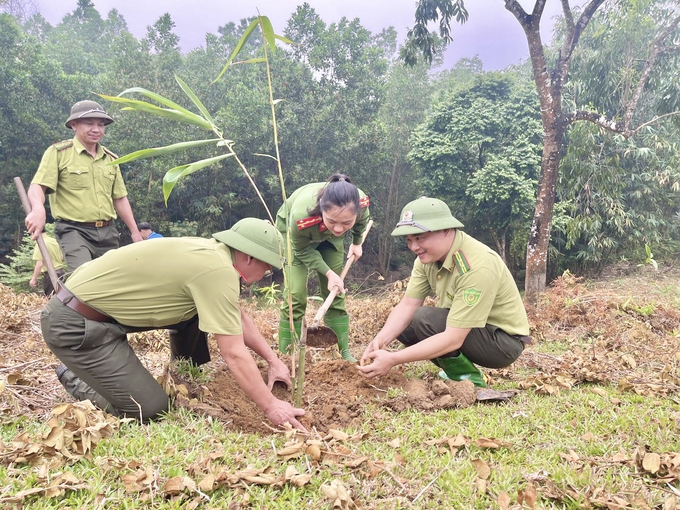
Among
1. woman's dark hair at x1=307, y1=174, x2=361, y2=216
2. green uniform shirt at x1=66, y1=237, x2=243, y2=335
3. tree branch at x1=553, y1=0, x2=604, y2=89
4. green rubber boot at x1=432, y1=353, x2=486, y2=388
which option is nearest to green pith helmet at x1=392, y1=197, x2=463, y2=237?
woman's dark hair at x1=307, y1=174, x2=361, y2=216

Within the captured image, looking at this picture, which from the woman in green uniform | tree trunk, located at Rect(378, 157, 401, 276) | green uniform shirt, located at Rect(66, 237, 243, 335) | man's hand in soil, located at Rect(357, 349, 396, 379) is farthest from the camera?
tree trunk, located at Rect(378, 157, 401, 276)

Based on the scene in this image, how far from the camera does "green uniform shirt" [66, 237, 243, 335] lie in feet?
7.55

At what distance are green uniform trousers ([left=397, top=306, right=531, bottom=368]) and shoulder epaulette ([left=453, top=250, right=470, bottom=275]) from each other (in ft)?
1.46

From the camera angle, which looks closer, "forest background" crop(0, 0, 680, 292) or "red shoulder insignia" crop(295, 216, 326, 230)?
"red shoulder insignia" crop(295, 216, 326, 230)

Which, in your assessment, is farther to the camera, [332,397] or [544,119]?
[544,119]

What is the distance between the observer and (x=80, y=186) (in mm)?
3896

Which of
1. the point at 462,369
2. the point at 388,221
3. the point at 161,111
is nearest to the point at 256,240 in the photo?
the point at 161,111

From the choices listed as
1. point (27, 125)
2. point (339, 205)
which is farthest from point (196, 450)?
point (27, 125)

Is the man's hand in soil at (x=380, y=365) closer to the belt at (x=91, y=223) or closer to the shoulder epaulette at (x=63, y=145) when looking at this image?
the belt at (x=91, y=223)

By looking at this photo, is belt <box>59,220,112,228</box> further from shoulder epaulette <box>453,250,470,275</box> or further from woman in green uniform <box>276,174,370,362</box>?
shoulder epaulette <box>453,250,470,275</box>

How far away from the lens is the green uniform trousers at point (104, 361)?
2.46m

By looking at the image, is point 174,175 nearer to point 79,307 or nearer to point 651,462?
point 79,307

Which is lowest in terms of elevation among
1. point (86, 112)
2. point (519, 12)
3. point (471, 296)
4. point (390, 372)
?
point (390, 372)

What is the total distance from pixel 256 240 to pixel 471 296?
4.35ft
